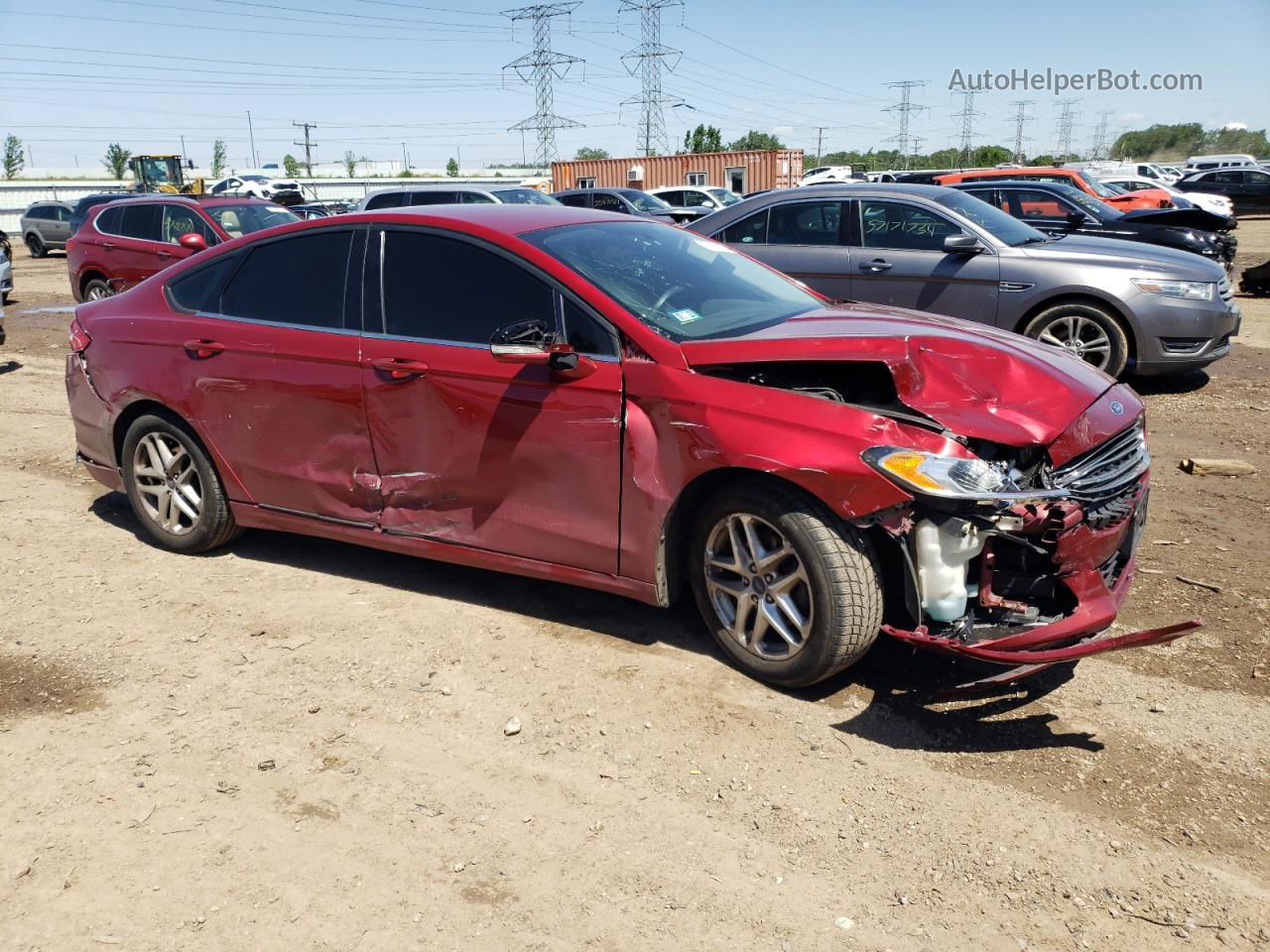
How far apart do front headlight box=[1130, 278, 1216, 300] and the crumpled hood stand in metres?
4.76

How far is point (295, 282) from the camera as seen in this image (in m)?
4.70

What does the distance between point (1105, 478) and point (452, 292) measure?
104 inches

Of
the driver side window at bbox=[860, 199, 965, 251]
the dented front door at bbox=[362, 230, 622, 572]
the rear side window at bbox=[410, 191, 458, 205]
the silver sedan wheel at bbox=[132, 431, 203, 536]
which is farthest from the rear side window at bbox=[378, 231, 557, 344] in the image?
the rear side window at bbox=[410, 191, 458, 205]

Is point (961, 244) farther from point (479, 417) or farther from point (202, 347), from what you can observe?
point (202, 347)

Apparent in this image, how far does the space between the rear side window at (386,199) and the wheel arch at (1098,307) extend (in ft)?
34.2

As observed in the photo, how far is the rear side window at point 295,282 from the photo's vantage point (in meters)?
4.57

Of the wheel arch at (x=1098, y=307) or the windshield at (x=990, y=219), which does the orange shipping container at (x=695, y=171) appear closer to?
the windshield at (x=990, y=219)

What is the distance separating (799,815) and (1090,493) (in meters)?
1.47

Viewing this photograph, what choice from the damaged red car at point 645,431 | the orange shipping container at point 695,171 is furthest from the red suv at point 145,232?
the orange shipping container at point 695,171

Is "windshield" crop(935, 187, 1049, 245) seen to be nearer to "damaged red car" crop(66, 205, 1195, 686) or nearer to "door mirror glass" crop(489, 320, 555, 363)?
"damaged red car" crop(66, 205, 1195, 686)

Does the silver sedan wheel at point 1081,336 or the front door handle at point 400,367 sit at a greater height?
the front door handle at point 400,367

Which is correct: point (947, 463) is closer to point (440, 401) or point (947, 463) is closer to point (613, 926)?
point (613, 926)

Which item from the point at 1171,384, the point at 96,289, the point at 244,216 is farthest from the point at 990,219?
the point at 96,289

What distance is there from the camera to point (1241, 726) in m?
3.48
